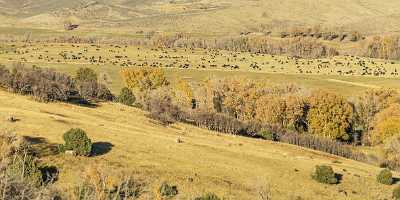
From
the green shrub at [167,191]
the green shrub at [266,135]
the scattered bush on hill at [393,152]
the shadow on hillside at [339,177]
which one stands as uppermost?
the green shrub at [167,191]

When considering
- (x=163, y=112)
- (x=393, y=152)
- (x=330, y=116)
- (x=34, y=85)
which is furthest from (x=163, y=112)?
(x=330, y=116)

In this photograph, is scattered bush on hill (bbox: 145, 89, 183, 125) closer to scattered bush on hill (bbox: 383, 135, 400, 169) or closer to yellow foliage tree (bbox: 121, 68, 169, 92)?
scattered bush on hill (bbox: 383, 135, 400, 169)

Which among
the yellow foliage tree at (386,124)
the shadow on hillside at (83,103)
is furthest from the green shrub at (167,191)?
the yellow foliage tree at (386,124)

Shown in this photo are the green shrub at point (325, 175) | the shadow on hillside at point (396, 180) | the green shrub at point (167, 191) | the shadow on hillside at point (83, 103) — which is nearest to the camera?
the green shrub at point (167, 191)

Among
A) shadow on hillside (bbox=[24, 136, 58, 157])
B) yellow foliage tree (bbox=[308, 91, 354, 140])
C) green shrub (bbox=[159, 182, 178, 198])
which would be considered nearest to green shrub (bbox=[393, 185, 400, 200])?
green shrub (bbox=[159, 182, 178, 198])

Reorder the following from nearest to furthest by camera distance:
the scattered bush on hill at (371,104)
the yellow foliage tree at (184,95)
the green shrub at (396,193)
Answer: the green shrub at (396,193) < the scattered bush on hill at (371,104) < the yellow foliage tree at (184,95)

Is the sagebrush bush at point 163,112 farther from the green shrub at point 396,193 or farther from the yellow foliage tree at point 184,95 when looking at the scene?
the green shrub at point 396,193

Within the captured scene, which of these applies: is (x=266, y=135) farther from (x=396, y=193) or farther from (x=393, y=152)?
(x=396, y=193)
